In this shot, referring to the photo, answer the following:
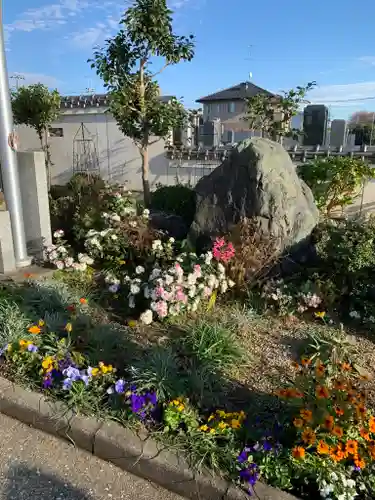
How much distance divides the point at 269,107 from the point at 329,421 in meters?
6.36

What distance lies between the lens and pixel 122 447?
6.36 ft

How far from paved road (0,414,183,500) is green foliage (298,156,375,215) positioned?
4.55 m

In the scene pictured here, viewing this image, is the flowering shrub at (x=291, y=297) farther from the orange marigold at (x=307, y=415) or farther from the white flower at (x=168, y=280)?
the orange marigold at (x=307, y=415)

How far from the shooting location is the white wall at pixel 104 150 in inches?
390

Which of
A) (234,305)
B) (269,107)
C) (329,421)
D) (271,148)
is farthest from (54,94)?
(329,421)

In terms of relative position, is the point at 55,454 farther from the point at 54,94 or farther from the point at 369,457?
the point at 54,94

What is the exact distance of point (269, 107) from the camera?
715cm

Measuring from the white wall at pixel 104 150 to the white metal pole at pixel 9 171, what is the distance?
578cm

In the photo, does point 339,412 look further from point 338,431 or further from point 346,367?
point 346,367

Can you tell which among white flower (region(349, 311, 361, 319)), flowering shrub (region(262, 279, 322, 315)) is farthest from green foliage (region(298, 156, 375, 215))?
white flower (region(349, 311, 361, 319))

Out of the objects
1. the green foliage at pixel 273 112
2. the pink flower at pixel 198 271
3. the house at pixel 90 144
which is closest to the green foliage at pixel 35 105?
the house at pixel 90 144

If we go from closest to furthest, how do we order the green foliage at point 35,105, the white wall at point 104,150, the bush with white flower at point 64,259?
the bush with white flower at point 64,259, the green foliage at point 35,105, the white wall at point 104,150

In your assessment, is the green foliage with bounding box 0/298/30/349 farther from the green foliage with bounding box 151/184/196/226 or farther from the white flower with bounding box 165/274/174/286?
the green foliage with bounding box 151/184/196/226

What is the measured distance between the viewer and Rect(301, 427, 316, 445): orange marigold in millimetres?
1768
